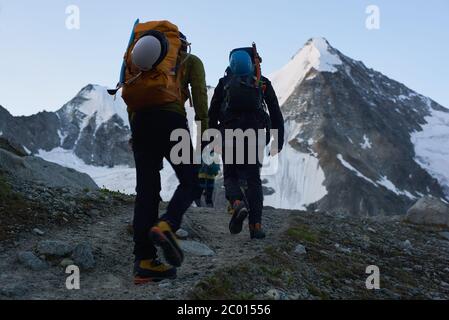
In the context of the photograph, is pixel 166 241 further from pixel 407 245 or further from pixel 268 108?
pixel 407 245

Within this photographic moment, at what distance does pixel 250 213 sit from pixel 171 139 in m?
3.15

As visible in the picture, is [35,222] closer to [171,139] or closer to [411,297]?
[171,139]

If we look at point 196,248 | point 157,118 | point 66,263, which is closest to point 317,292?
point 196,248

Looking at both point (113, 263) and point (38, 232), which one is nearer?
point (113, 263)

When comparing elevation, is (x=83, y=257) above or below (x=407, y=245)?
above

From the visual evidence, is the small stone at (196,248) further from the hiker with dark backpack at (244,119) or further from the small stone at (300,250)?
the small stone at (300,250)

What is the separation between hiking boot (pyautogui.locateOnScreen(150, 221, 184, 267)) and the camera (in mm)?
5484

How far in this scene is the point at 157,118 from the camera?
18.8ft

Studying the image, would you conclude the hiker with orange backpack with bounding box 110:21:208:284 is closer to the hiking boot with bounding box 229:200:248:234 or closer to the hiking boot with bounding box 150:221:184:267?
the hiking boot with bounding box 150:221:184:267

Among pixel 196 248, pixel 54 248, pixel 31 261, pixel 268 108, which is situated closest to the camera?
pixel 31 261

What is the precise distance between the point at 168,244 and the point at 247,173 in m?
3.12

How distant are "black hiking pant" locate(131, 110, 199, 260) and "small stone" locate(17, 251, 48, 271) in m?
1.70

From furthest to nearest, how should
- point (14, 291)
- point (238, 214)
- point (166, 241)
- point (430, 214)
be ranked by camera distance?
1. point (430, 214)
2. point (238, 214)
3. point (14, 291)
4. point (166, 241)

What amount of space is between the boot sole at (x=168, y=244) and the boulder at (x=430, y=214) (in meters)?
11.5
